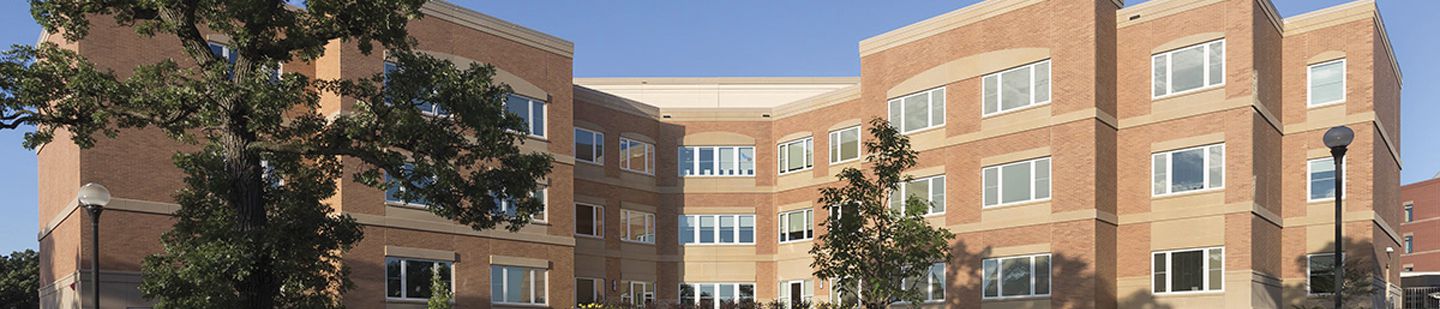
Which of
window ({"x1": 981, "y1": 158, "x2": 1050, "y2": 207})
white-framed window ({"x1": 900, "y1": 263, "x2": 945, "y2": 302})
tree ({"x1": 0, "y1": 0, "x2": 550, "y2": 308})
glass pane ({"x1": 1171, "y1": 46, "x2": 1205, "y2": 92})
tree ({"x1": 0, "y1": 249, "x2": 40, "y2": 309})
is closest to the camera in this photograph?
tree ({"x1": 0, "y1": 0, "x2": 550, "y2": 308})

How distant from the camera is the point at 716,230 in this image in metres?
42.8

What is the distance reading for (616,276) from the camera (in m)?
39.9

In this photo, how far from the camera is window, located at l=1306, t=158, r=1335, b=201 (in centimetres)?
3084

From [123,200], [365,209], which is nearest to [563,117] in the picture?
[365,209]

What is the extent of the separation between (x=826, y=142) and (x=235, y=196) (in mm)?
26513

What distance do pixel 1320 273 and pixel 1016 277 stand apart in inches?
334

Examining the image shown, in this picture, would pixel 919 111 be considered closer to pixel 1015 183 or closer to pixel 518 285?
pixel 1015 183

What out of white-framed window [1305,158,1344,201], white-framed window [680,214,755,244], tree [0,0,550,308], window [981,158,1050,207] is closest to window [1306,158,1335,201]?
white-framed window [1305,158,1344,201]

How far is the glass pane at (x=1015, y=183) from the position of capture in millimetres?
31484

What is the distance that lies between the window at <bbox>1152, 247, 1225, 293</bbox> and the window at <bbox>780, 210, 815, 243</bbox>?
13475 mm

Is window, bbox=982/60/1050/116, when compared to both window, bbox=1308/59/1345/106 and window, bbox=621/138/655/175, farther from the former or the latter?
window, bbox=621/138/655/175

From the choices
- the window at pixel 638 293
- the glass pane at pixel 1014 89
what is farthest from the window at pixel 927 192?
the window at pixel 638 293

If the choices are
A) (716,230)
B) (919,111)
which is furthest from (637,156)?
(919,111)

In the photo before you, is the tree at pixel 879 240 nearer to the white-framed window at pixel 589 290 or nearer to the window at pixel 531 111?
the window at pixel 531 111
